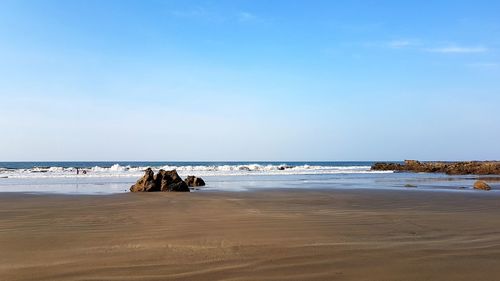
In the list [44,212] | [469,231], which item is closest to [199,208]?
[44,212]

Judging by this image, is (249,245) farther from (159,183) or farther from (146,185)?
(159,183)

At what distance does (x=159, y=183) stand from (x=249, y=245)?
1508cm

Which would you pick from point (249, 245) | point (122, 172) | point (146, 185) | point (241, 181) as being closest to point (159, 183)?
point (146, 185)

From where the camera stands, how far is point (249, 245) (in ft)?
21.6

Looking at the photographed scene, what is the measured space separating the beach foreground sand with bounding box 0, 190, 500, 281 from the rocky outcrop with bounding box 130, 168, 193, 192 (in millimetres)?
8740

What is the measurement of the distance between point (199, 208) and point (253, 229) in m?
4.38

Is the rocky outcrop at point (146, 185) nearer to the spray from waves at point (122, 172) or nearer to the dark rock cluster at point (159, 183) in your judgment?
the dark rock cluster at point (159, 183)

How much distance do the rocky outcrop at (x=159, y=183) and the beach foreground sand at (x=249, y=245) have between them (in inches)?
344

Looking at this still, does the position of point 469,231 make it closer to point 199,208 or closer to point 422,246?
point 422,246

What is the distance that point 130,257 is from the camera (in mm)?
5773

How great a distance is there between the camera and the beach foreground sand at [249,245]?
5051 millimetres

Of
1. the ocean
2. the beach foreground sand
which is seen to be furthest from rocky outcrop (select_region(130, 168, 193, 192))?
the beach foreground sand

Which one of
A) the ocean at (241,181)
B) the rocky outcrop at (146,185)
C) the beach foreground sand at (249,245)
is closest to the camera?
the beach foreground sand at (249,245)

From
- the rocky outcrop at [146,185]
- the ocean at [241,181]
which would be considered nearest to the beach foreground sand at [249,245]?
the rocky outcrop at [146,185]
